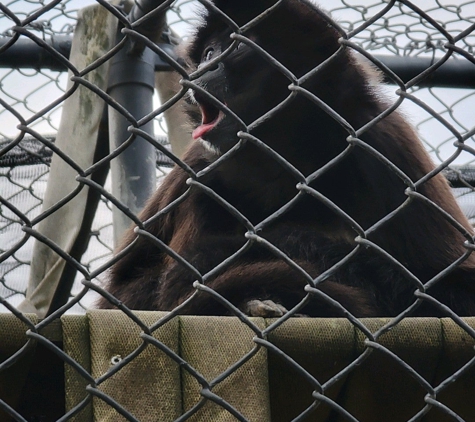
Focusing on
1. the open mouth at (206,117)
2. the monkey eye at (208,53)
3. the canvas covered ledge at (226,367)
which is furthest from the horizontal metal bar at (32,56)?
the canvas covered ledge at (226,367)

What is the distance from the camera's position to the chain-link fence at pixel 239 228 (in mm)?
1785

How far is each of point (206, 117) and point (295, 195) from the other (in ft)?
1.69

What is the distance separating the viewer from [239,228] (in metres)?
3.50

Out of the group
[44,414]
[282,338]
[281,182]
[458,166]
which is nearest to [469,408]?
[282,338]

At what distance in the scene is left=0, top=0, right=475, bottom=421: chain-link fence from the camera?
179 centimetres

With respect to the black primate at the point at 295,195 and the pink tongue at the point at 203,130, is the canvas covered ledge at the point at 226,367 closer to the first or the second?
the black primate at the point at 295,195

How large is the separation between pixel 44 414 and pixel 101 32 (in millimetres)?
2189

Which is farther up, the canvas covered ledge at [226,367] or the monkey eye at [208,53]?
the canvas covered ledge at [226,367]

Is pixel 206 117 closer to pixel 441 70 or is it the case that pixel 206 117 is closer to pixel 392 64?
pixel 392 64

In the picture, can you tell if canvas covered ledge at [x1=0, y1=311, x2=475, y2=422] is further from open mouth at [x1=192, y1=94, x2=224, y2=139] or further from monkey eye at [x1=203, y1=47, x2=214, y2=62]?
monkey eye at [x1=203, y1=47, x2=214, y2=62]

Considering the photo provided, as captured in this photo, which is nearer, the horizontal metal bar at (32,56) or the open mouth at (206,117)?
the open mouth at (206,117)

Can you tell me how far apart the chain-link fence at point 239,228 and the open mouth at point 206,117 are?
0.01 meters

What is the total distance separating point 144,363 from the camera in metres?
1.82

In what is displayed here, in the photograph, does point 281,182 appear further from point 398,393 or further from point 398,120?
point 398,393
